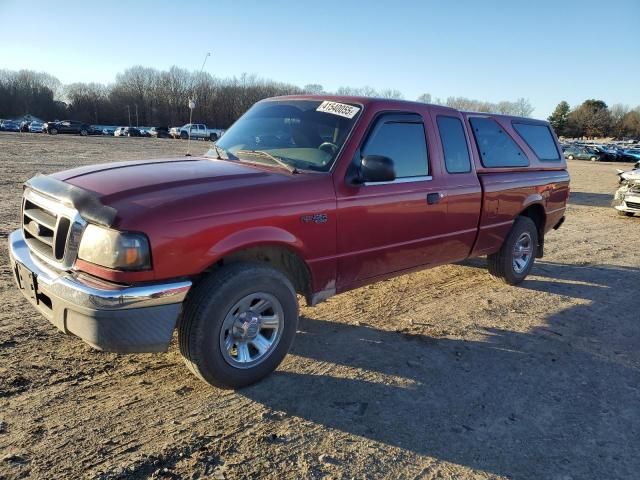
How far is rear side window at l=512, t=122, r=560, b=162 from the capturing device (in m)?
5.89

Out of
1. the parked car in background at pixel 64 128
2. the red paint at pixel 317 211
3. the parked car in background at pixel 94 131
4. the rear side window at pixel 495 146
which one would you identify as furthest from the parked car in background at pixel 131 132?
the red paint at pixel 317 211

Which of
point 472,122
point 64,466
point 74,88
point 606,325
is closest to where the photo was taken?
point 64,466

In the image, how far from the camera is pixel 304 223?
335 centimetres

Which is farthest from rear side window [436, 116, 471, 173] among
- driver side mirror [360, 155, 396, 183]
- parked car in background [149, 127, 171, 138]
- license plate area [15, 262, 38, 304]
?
parked car in background [149, 127, 171, 138]

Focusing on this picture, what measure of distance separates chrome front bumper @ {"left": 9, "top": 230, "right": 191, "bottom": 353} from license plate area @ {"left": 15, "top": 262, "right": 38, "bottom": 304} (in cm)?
11

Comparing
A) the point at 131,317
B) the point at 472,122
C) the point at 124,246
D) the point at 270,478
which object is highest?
the point at 472,122

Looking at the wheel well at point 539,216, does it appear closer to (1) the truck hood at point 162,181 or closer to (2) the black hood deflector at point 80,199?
(1) the truck hood at point 162,181

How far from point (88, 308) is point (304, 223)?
149cm

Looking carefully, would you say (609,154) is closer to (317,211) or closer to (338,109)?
(338,109)

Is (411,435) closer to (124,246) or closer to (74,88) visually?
(124,246)

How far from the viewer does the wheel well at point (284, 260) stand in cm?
327

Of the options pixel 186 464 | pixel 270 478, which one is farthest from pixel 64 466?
pixel 270 478

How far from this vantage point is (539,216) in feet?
20.2

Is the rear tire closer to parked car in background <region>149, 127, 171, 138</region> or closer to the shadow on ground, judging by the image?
the shadow on ground
